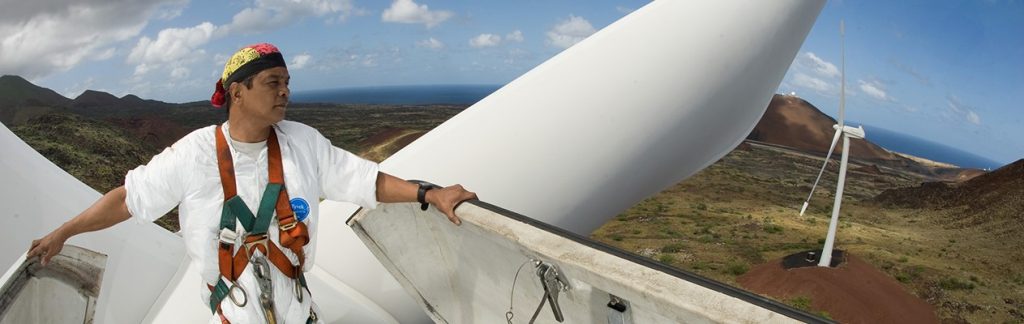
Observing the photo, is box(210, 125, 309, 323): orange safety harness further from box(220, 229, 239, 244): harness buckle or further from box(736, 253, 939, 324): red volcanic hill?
box(736, 253, 939, 324): red volcanic hill

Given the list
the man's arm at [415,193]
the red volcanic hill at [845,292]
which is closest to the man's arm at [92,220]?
the man's arm at [415,193]

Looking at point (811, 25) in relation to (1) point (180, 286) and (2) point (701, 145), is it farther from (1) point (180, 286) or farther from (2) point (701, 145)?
(1) point (180, 286)

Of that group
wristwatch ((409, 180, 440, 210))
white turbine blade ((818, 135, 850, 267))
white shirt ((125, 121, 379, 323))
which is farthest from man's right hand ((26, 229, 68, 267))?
white turbine blade ((818, 135, 850, 267))

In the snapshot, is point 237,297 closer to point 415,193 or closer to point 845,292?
point 415,193

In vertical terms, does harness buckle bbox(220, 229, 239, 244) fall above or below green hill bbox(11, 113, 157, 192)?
above

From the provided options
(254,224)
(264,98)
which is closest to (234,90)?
(264,98)

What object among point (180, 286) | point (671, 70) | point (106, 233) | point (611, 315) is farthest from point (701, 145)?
point (106, 233)
